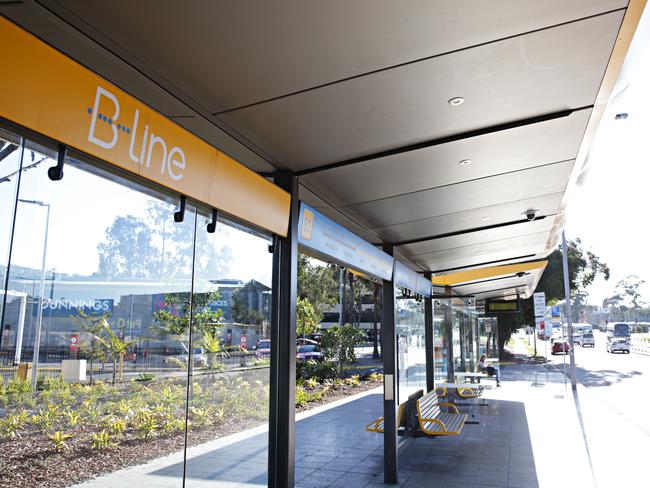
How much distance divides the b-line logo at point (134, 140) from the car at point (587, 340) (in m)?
59.6

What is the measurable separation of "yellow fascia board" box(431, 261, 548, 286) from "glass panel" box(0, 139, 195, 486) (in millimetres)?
10144

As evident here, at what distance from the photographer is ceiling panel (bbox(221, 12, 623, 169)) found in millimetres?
2891

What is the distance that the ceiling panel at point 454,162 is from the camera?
4.22m

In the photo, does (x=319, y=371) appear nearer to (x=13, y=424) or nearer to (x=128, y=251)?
(x=128, y=251)

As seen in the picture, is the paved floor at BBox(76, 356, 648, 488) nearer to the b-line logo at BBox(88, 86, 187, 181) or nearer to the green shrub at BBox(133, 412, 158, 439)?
the green shrub at BBox(133, 412, 158, 439)

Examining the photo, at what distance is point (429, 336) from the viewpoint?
11336 mm

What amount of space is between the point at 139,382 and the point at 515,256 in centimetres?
1044

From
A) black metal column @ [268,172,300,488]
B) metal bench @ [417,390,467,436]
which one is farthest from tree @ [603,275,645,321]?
black metal column @ [268,172,300,488]

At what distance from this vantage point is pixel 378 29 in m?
2.56

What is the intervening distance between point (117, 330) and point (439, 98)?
7.76 feet

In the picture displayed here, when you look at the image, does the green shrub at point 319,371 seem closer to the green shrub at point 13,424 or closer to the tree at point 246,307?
the tree at point 246,307

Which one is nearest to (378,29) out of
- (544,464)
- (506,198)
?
(506,198)

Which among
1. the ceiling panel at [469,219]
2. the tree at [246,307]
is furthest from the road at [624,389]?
the tree at [246,307]

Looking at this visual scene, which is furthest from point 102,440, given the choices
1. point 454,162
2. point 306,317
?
point 306,317
